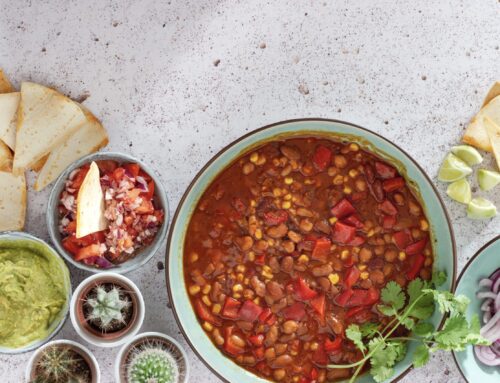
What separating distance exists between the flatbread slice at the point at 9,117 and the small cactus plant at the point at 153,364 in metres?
1.46

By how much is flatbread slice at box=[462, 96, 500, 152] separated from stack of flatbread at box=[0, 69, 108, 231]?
223 centimetres

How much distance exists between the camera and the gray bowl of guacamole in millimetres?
3693

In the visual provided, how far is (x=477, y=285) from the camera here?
3842 millimetres

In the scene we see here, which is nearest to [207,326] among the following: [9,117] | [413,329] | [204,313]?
[204,313]

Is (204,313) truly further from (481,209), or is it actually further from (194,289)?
(481,209)

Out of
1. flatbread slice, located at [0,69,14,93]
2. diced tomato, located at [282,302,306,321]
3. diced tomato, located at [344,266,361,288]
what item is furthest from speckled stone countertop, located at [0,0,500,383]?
diced tomato, located at [344,266,361,288]

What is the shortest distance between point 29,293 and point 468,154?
273 centimetres

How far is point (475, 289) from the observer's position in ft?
12.6

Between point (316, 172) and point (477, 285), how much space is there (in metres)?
1.18

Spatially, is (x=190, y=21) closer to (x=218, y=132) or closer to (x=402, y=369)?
(x=218, y=132)

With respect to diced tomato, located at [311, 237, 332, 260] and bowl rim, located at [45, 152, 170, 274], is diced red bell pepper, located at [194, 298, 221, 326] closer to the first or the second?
bowl rim, located at [45, 152, 170, 274]

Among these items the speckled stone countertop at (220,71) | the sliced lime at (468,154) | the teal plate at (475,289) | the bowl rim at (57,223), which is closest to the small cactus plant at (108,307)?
the bowl rim at (57,223)

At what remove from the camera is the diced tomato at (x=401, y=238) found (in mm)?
3787

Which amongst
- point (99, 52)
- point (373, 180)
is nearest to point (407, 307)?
point (373, 180)
